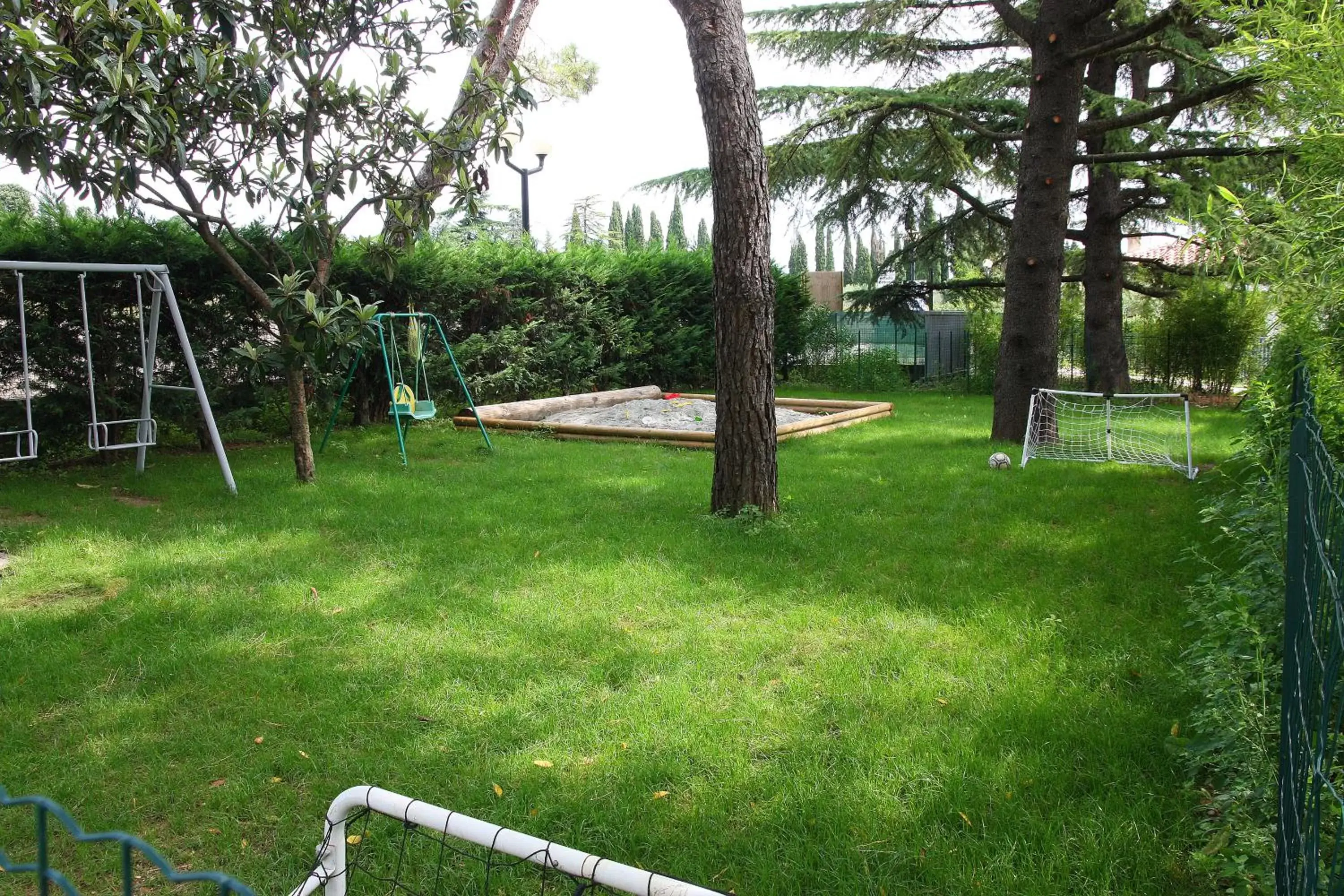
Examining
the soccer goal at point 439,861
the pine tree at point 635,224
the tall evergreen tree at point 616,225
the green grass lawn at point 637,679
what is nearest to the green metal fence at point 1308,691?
the green grass lawn at point 637,679

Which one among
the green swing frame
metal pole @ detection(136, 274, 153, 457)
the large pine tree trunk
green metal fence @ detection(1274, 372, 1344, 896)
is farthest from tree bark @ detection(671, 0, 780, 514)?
the large pine tree trunk

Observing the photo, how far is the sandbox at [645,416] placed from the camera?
30.5ft

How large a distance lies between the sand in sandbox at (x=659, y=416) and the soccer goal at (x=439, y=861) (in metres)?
7.24

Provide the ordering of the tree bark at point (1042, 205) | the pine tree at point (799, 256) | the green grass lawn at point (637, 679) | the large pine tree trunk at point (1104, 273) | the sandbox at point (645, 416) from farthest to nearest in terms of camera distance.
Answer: the pine tree at point (799, 256), the large pine tree trunk at point (1104, 273), the sandbox at point (645, 416), the tree bark at point (1042, 205), the green grass lawn at point (637, 679)

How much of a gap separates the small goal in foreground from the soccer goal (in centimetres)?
558

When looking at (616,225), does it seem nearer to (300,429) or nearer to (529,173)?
(529,173)

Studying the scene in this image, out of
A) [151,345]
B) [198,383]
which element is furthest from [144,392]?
[198,383]

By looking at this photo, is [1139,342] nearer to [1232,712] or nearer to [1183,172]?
[1183,172]

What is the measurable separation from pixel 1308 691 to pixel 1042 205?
7520 millimetres

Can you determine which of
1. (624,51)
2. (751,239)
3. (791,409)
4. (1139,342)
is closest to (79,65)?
(751,239)

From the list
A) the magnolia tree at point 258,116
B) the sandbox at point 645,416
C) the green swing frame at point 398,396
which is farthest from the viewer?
the sandbox at point 645,416

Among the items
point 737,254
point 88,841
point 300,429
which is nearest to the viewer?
point 88,841

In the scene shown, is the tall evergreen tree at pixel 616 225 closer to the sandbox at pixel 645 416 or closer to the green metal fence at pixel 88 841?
the sandbox at pixel 645 416

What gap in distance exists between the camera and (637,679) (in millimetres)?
3361
